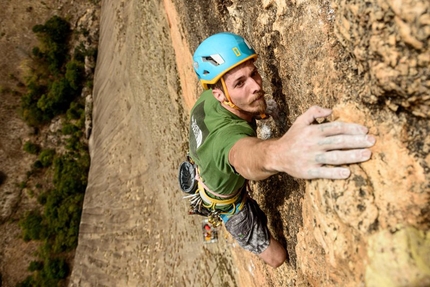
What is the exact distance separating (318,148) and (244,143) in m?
0.48

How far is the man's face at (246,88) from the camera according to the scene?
2.53 m

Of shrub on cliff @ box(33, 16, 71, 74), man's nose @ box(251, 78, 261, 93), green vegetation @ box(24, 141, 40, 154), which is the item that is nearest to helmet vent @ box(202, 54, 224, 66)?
man's nose @ box(251, 78, 261, 93)

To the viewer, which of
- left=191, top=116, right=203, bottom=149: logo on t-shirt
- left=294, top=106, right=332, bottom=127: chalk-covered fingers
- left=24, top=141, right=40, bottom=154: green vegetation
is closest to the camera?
left=294, top=106, right=332, bottom=127: chalk-covered fingers

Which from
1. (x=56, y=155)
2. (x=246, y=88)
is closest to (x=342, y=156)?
(x=246, y=88)

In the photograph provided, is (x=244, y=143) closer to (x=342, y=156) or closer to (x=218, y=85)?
(x=342, y=156)

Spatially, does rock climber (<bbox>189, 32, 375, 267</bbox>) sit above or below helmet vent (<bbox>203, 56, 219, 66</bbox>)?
below

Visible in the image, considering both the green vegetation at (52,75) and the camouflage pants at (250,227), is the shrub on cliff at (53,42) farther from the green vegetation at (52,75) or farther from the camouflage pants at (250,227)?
the camouflage pants at (250,227)

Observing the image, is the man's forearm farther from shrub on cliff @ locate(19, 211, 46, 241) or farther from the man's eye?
shrub on cliff @ locate(19, 211, 46, 241)

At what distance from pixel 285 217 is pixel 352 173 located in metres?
1.32

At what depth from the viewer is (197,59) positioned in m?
2.80

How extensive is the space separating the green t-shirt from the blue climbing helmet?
229mm

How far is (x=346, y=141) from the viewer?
1678 mm

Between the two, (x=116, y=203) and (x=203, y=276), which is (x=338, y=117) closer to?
(x=203, y=276)

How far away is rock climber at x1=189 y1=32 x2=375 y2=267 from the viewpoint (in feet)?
5.57
